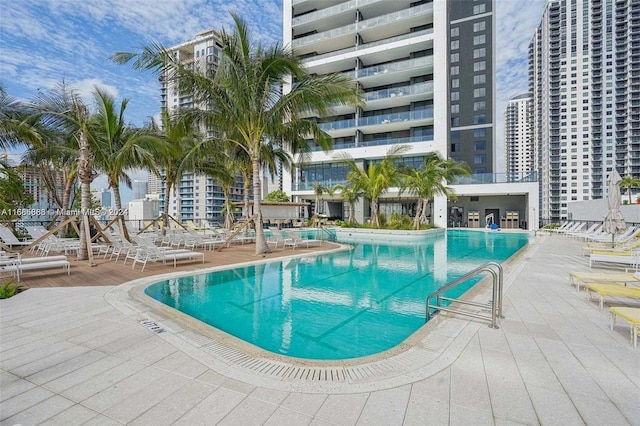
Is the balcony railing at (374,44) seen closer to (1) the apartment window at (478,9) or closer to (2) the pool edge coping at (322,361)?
(1) the apartment window at (478,9)

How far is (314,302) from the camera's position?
6.18 metres

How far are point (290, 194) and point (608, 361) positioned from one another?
3334cm

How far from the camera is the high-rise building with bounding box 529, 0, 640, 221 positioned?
73375 mm

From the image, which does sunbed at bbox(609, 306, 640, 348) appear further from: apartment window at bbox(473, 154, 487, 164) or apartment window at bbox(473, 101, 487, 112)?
apartment window at bbox(473, 101, 487, 112)

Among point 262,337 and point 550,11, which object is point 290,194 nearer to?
point 262,337

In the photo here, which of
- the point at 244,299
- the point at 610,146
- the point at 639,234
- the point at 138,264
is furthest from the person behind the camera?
the point at 610,146

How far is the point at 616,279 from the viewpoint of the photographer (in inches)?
213

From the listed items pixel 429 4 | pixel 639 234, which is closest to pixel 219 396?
pixel 639 234

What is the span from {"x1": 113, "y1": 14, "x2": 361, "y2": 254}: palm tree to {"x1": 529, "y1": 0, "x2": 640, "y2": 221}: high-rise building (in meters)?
94.5

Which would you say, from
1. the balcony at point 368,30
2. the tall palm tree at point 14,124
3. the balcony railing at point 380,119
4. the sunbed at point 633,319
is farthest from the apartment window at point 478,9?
the sunbed at point 633,319

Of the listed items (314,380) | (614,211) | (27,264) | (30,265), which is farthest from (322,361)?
(614,211)

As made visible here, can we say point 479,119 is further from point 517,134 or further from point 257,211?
point 517,134

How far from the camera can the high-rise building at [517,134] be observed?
118 meters

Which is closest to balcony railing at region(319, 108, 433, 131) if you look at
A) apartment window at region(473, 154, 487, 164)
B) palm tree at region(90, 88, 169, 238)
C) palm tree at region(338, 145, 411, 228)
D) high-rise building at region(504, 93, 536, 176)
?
palm tree at region(338, 145, 411, 228)
